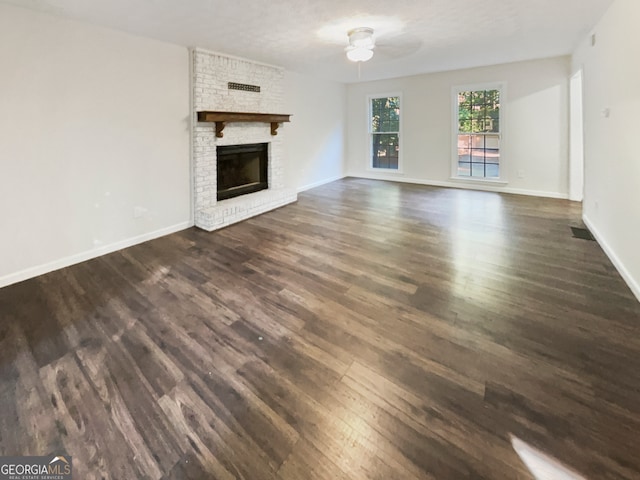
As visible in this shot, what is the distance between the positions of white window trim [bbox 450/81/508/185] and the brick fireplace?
361cm

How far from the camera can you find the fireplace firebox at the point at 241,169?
5211 mm

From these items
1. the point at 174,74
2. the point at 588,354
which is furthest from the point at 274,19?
the point at 588,354

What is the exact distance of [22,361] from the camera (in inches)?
78.3

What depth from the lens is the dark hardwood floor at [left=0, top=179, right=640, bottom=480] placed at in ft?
4.53

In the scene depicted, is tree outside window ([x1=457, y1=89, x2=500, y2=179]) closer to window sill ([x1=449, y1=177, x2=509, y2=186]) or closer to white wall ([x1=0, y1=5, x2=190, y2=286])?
window sill ([x1=449, y1=177, x2=509, y2=186])

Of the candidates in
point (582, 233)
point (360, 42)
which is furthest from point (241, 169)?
point (582, 233)

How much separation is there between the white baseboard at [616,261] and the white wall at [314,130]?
4.98 m

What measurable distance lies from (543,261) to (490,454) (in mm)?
2597

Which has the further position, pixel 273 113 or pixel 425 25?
pixel 273 113

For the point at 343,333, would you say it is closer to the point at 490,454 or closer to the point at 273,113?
the point at 490,454

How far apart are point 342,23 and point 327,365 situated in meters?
3.48

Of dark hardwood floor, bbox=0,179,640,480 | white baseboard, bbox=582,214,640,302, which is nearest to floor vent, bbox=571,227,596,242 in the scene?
white baseboard, bbox=582,214,640,302

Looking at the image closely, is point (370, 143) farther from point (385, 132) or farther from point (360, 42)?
point (360, 42)

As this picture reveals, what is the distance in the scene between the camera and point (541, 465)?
4.28 feet
